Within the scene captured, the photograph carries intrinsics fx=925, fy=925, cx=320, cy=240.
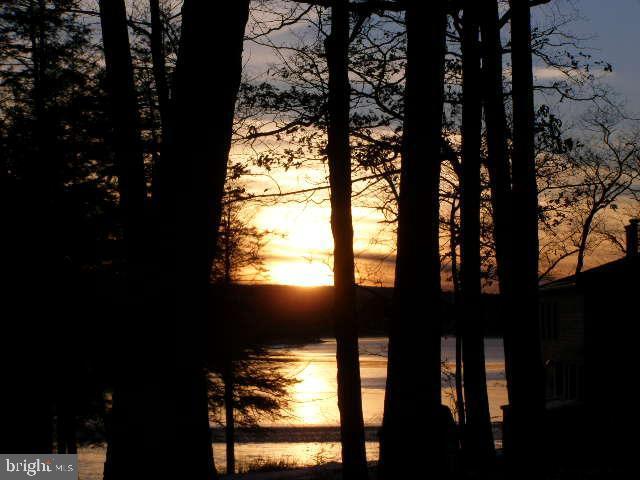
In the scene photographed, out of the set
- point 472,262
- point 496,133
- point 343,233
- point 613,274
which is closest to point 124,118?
point 343,233

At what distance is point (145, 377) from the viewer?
7.92 metres

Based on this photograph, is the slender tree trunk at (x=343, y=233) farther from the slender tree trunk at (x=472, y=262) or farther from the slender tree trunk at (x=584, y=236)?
the slender tree trunk at (x=584, y=236)

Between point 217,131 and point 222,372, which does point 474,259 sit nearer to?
point 222,372

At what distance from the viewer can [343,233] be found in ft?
59.1

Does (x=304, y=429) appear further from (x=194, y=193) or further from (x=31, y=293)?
(x=194, y=193)

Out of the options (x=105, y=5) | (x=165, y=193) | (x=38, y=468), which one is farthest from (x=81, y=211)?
(x=165, y=193)

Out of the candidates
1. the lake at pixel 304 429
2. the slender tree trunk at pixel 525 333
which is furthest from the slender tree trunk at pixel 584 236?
the slender tree trunk at pixel 525 333

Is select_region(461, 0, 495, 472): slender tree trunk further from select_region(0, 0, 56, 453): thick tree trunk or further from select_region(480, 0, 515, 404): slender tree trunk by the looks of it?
select_region(0, 0, 56, 453): thick tree trunk

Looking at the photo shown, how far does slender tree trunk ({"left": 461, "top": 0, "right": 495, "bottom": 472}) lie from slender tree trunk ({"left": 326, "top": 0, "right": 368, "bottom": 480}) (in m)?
3.15

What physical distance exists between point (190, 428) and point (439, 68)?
6.51 meters

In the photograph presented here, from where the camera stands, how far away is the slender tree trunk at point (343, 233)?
57.8ft

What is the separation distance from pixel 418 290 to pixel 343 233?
6.49 m

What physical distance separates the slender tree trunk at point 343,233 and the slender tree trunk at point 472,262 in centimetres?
315

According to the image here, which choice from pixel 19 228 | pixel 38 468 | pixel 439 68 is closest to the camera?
pixel 439 68
